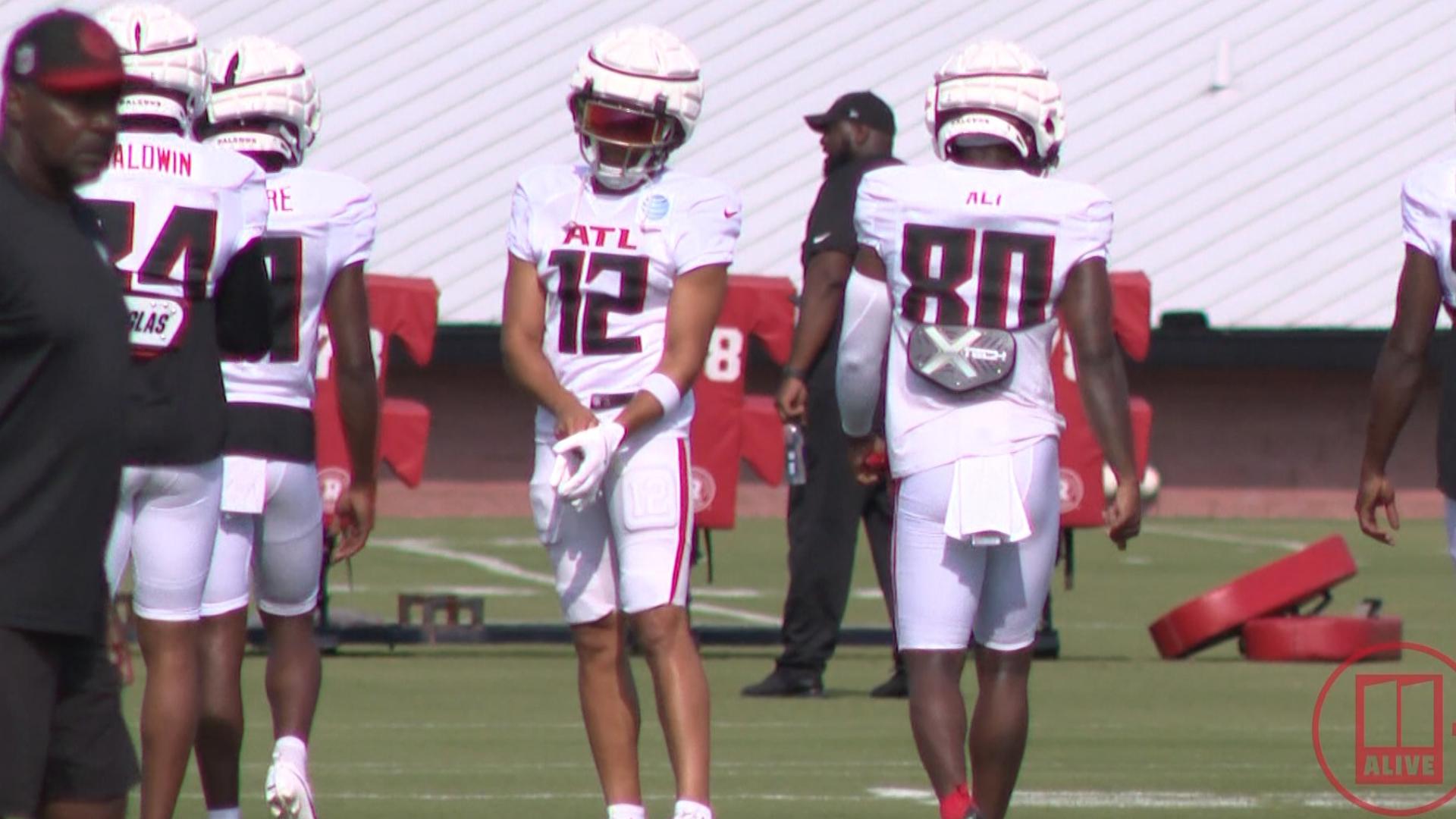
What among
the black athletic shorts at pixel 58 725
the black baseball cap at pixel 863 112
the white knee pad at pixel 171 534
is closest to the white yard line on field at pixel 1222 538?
the black baseball cap at pixel 863 112

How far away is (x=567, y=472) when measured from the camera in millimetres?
7898

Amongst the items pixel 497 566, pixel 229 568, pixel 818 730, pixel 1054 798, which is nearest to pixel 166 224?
pixel 229 568

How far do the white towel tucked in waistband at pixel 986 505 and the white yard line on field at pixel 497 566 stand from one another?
7105 millimetres

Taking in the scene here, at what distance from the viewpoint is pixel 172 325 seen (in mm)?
7395

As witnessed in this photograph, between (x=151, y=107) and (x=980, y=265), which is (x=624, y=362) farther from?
(x=151, y=107)

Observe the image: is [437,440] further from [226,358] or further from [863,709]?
[226,358]

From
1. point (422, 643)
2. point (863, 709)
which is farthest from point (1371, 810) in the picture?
point (422, 643)

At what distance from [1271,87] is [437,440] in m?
8.41

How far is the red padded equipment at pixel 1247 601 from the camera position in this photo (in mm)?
13422

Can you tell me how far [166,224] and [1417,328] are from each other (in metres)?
3.02

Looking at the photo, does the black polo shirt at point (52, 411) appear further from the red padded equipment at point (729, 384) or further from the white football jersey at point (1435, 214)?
the red padded equipment at point (729, 384)

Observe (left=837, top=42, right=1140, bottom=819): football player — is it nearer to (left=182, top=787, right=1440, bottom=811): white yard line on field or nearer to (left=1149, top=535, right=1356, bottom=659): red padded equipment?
(left=182, top=787, right=1440, bottom=811): white yard line on field

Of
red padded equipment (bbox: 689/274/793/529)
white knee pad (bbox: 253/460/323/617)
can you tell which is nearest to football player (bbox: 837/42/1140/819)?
white knee pad (bbox: 253/460/323/617)

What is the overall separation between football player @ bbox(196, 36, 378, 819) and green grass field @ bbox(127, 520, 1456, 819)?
861mm
